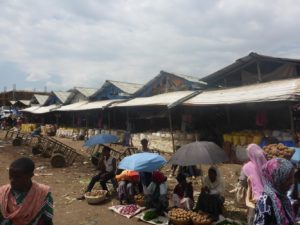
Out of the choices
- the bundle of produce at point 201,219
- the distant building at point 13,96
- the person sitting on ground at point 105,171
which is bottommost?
the bundle of produce at point 201,219

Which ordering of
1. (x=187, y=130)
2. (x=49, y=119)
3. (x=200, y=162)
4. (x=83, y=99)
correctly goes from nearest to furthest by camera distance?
1. (x=200, y=162)
2. (x=187, y=130)
3. (x=83, y=99)
4. (x=49, y=119)

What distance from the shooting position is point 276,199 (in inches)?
103

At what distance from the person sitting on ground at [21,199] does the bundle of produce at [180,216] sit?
380 cm

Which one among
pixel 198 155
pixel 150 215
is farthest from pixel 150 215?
pixel 198 155

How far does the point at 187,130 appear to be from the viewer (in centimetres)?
1623

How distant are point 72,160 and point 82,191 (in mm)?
4491

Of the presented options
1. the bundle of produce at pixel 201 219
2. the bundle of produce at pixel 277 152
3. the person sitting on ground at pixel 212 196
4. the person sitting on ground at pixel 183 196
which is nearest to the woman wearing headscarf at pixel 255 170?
the bundle of produce at pixel 277 152

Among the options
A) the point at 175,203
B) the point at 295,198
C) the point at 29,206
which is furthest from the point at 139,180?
the point at 29,206

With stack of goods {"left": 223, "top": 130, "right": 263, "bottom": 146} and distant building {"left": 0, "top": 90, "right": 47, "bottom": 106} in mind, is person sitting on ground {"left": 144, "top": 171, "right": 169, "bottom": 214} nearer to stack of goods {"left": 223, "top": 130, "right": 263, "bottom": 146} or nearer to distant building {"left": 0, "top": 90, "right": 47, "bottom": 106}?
stack of goods {"left": 223, "top": 130, "right": 263, "bottom": 146}

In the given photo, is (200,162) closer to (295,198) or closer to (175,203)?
(175,203)

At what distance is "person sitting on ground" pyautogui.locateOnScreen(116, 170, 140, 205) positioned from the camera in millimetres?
7977

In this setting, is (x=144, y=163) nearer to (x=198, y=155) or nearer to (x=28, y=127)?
(x=198, y=155)

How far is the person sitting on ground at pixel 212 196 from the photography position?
648 cm

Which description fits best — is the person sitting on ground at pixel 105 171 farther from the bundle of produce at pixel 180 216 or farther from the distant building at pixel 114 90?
the distant building at pixel 114 90
